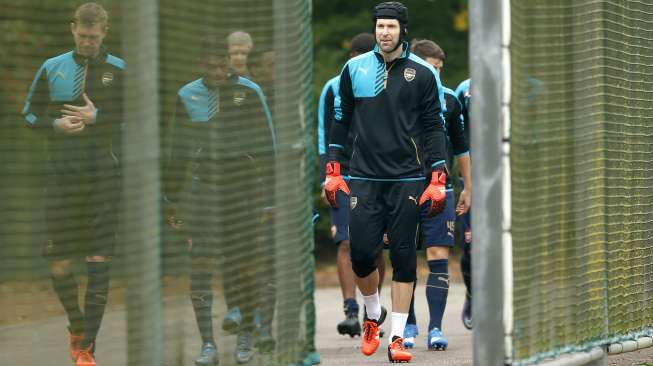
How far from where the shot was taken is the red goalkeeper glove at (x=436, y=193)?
405 inches

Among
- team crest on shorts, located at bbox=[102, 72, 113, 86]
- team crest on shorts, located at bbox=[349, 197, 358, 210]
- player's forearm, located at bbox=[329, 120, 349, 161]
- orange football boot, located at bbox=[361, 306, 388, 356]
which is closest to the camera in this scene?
team crest on shorts, located at bbox=[102, 72, 113, 86]

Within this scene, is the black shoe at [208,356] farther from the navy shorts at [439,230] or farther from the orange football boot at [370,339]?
the navy shorts at [439,230]

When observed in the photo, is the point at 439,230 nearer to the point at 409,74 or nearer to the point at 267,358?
the point at 409,74

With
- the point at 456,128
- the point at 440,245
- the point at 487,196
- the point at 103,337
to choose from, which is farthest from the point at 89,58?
the point at 456,128

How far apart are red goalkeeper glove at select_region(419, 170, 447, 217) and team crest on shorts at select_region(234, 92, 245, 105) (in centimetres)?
347

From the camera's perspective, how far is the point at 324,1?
23.9 metres

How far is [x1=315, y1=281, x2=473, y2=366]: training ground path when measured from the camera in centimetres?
1051

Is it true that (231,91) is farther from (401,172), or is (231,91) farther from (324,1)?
(324,1)

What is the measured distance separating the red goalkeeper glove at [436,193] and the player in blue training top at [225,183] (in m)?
3.34

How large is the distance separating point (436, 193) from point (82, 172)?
14.7 feet

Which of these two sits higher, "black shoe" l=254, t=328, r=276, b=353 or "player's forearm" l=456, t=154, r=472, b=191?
"player's forearm" l=456, t=154, r=472, b=191

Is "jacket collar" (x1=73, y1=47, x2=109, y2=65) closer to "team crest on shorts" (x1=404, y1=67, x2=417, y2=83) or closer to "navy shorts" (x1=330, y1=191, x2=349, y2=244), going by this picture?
"team crest on shorts" (x1=404, y1=67, x2=417, y2=83)

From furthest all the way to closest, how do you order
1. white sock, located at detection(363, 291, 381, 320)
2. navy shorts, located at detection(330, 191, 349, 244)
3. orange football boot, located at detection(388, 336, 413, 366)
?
navy shorts, located at detection(330, 191, 349, 244) → white sock, located at detection(363, 291, 381, 320) → orange football boot, located at detection(388, 336, 413, 366)

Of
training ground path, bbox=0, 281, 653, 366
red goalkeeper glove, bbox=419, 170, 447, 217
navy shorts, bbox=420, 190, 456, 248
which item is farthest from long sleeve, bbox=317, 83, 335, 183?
training ground path, bbox=0, 281, 653, 366
